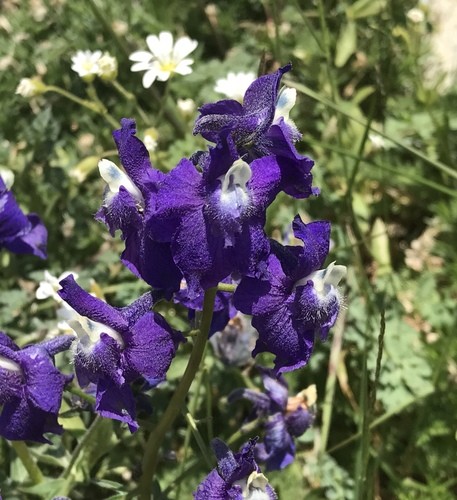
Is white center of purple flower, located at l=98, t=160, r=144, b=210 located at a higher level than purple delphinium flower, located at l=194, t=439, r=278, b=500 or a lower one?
higher

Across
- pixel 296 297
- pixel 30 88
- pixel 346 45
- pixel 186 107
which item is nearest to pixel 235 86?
pixel 186 107

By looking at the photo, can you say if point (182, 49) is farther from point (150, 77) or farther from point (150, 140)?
point (150, 140)

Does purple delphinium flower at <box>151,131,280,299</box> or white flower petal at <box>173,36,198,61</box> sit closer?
purple delphinium flower at <box>151,131,280,299</box>

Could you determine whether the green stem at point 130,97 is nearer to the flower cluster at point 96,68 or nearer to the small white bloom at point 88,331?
the flower cluster at point 96,68

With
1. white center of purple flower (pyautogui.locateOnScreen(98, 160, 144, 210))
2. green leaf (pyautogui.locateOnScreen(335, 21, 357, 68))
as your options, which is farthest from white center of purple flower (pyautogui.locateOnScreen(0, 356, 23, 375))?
green leaf (pyautogui.locateOnScreen(335, 21, 357, 68))

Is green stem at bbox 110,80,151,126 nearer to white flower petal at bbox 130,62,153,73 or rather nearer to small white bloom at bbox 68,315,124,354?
white flower petal at bbox 130,62,153,73

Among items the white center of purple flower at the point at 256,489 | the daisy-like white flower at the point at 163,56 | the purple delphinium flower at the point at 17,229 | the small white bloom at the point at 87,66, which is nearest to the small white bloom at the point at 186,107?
the daisy-like white flower at the point at 163,56

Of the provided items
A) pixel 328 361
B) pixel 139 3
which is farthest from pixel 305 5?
pixel 328 361
